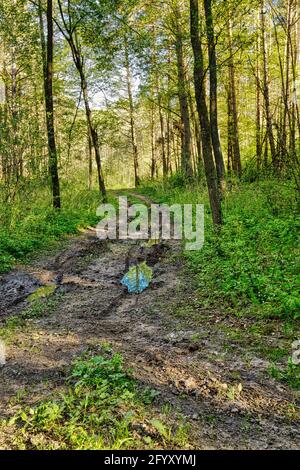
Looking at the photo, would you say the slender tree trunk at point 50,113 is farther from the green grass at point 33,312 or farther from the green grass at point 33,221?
the green grass at point 33,312

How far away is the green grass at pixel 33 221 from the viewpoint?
369 inches

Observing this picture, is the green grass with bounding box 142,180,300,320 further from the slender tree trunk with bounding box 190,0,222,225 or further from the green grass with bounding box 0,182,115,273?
the green grass with bounding box 0,182,115,273

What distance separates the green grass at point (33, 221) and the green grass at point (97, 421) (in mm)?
5293

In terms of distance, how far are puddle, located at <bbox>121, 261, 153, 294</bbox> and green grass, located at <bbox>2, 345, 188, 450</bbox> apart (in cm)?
347

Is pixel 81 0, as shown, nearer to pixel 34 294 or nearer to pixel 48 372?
pixel 34 294

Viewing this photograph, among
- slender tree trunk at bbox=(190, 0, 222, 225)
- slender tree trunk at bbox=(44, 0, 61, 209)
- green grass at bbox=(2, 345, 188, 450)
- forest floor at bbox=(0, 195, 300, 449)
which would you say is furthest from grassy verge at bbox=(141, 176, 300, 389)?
slender tree trunk at bbox=(44, 0, 61, 209)

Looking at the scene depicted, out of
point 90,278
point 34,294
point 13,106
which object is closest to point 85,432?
point 34,294

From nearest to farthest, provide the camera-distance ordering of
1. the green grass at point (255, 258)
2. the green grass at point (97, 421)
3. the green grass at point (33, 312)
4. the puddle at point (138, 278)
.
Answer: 1. the green grass at point (97, 421)
2. the green grass at point (33, 312)
3. the green grass at point (255, 258)
4. the puddle at point (138, 278)

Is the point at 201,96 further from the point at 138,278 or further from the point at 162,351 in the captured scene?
the point at 162,351

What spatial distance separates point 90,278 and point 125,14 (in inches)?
461

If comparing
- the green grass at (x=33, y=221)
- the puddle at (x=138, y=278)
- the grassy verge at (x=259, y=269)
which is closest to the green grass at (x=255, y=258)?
the grassy verge at (x=259, y=269)

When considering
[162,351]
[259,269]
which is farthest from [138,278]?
[162,351]

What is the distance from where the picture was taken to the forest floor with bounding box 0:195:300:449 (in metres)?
3.31

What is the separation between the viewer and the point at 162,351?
181 inches
